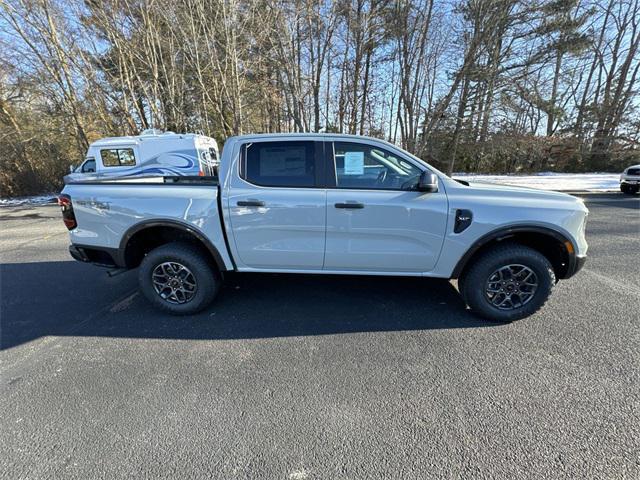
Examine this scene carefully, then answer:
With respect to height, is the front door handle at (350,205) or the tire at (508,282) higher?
the front door handle at (350,205)

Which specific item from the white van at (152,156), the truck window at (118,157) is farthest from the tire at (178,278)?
the truck window at (118,157)

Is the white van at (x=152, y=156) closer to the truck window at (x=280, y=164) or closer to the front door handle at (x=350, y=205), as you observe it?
the truck window at (x=280, y=164)

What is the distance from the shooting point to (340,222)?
2.97 m

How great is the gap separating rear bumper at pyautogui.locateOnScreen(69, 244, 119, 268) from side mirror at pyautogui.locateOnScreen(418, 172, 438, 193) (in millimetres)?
3205

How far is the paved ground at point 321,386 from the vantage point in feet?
5.75

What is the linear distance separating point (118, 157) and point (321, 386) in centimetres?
1236

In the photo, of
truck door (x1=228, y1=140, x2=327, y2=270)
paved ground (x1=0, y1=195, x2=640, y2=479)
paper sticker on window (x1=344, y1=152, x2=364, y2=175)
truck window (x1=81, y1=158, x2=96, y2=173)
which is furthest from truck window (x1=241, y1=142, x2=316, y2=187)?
truck window (x1=81, y1=158, x2=96, y2=173)

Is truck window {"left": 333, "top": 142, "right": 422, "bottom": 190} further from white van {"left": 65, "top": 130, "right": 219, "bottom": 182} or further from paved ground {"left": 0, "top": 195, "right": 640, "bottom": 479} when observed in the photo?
white van {"left": 65, "top": 130, "right": 219, "bottom": 182}

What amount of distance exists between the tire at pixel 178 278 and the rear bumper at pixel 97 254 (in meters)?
0.35

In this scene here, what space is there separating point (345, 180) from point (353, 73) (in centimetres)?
1804

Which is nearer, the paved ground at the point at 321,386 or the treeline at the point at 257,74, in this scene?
the paved ground at the point at 321,386

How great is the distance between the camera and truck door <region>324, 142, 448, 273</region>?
290cm

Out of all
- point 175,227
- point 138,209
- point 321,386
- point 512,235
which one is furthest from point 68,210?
point 512,235

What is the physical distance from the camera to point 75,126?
51.4 feet
